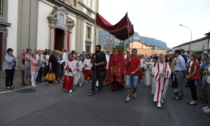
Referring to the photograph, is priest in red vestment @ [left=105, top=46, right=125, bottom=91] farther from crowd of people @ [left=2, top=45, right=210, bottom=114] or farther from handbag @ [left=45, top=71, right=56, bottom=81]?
handbag @ [left=45, top=71, right=56, bottom=81]

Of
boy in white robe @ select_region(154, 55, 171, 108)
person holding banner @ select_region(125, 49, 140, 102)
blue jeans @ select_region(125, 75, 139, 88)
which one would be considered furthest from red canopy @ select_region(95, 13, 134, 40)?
boy in white robe @ select_region(154, 55, 171, 108)

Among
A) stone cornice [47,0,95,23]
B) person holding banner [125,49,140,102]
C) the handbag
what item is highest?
stone cornice [47,0,95,23]

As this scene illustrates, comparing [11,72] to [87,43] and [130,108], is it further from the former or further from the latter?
[87,43]

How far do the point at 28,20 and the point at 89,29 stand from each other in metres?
12.0

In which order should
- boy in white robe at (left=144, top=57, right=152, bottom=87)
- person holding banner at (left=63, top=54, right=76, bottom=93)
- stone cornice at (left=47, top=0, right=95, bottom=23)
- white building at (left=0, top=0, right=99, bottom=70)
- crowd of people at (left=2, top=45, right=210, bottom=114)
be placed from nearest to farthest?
1. crowd of people at (left=2, top=45, right=210, bottom=114)
2. person holding banner at (left=63, top=54, right=76, bottom=93)
3. boy in white robe at (left=144, top=57, right=152, bottom=87)
4. white building at (left=0, top=0, right=99, bottom=70)
5. stone cornice at (left=47, top=0, right=95, bottom=23)

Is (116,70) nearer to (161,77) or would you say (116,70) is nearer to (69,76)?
(69,76)

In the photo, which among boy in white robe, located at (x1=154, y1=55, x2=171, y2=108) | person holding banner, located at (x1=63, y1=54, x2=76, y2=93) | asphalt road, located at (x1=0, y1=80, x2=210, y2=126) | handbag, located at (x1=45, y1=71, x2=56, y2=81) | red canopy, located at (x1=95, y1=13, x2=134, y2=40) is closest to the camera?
asphalt road, located at (x1=0, y1=80, x2=210, y2=126)

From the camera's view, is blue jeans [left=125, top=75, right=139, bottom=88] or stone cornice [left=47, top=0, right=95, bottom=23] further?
stone cornice [left=47, top=0, right=95, bottom=23]

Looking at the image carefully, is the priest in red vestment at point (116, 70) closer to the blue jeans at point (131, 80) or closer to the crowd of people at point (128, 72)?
the crowd of people at point (128, 72)

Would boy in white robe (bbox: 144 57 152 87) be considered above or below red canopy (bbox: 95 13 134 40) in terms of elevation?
below

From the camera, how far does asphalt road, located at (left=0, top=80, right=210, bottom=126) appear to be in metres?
4.12

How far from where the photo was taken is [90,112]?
4797mm

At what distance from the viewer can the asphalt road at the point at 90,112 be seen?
162 inches

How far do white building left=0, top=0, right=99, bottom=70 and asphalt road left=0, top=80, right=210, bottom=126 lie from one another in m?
4.87
